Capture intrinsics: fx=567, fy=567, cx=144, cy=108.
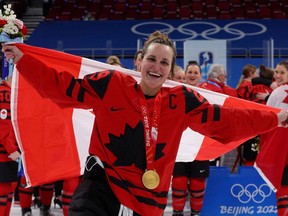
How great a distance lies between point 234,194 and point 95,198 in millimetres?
3724

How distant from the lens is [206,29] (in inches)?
663

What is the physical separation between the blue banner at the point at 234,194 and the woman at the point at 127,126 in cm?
327

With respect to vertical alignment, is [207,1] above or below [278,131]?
above

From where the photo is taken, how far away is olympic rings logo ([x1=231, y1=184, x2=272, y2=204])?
6184mm

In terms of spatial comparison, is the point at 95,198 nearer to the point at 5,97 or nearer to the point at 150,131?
the point at 150,131

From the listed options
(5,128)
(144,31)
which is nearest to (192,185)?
(5,128)

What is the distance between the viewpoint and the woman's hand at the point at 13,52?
297cm

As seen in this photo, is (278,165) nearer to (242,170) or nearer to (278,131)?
(278,131)

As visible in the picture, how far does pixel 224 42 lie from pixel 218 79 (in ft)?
8.22

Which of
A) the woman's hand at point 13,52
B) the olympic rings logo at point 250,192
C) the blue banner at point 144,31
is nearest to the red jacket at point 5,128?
the woman's hand at point 13,52

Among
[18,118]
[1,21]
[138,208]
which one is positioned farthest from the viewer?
[18,118]

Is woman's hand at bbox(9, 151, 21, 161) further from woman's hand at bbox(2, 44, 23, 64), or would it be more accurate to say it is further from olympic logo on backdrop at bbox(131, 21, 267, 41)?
olympic logo on backdrop at bbox(131, 21, 267, 41)

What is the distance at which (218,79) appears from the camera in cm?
704

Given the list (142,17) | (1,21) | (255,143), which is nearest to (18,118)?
(1,21)
